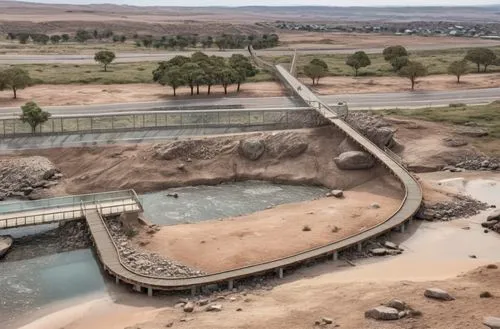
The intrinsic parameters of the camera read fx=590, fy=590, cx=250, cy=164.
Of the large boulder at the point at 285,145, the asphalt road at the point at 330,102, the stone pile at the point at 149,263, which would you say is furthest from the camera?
the asphalt road at the point at 330,102

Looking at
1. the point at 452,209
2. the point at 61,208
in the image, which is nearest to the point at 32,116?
the point at 61,208

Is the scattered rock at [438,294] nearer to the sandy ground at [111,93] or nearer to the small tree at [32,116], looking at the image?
the small tree at [32,116]

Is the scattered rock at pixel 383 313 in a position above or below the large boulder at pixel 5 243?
above

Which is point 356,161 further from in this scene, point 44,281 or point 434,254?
point 44,281

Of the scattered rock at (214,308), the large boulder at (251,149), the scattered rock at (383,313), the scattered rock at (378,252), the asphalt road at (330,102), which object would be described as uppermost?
the asphalt road at (330,102)

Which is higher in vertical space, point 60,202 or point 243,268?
point 60,202

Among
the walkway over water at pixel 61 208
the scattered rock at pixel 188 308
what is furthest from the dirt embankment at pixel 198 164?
the scattered rock at pixel 188 308

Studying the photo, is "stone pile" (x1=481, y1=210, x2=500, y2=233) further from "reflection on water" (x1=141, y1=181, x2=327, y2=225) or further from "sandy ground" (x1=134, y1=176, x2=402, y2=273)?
"reflection on water" (x1=141, y1=181, x2=327, y2=225)

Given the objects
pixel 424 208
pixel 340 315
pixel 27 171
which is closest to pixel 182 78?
pixel 27 171
